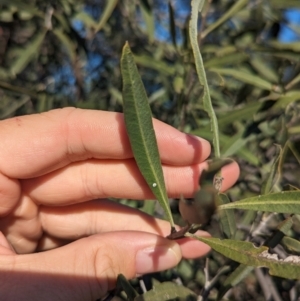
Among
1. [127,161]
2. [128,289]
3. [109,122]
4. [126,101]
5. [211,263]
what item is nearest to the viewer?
[126,101]

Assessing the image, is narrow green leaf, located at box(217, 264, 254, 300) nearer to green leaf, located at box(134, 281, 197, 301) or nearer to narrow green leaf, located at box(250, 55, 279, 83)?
green leaf, located at box(134, 281, 197, 301)

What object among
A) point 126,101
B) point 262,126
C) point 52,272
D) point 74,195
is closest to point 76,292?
point 52,272

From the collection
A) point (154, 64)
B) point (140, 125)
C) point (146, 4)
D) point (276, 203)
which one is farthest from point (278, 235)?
point (146, 4)

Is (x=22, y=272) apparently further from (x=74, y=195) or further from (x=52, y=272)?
(x=74, y=195)

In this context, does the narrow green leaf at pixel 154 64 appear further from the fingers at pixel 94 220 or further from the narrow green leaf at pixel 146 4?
the fingers at pixel 94 220

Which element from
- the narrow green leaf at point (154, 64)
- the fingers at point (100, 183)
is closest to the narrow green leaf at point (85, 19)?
the narrow green leaf at point (154, 64)

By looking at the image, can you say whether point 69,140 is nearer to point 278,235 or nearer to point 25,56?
point 278,235

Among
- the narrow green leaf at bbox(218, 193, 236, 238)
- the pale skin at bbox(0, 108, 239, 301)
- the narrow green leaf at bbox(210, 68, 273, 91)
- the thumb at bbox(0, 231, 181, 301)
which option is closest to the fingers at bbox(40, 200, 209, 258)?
the pale skin at bbox(0, 108, 239, 301)
